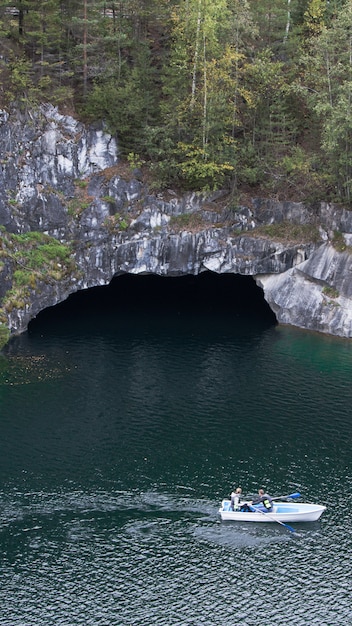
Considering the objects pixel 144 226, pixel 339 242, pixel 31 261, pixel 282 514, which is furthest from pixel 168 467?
pixel 339 242

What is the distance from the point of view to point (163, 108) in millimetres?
65562

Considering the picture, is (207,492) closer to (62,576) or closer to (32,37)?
(62,576)

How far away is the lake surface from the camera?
34.1 m

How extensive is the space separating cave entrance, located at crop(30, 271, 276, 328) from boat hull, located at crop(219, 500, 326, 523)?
3013cm

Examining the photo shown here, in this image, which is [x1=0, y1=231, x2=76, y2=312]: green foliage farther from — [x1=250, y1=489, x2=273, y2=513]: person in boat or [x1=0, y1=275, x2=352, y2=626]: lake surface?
[x1=250, y1=489, x2=273, y2=513]: person in boat

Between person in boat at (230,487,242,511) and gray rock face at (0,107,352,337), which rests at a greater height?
gray rock face at (0,107,352,337)

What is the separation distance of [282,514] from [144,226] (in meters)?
33.4

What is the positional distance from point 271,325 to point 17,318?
22.4 m

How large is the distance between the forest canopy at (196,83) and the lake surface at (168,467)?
14095 mm

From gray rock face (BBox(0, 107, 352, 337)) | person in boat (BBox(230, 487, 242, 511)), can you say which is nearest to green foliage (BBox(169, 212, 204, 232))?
gray rock face (BBox(0, 107, 352, 337))

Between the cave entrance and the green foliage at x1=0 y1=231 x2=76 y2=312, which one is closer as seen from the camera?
the green foliage at x1=0 y1=231 x2=76 y2=312

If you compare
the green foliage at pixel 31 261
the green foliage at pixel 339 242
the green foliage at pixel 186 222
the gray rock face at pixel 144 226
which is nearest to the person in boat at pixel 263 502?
the gray rock face at pixel 144 226

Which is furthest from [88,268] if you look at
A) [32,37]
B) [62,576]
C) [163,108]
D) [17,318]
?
[62,576]

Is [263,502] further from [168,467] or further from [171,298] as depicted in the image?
[171,298]
